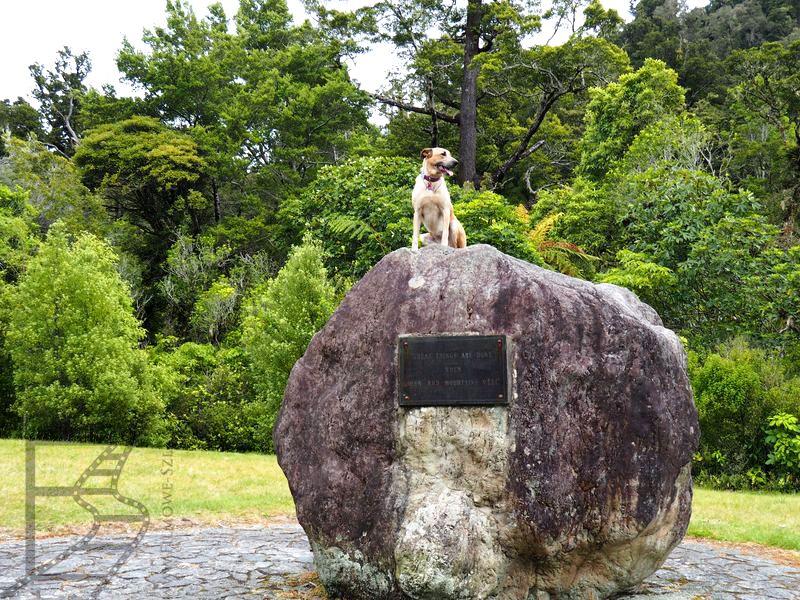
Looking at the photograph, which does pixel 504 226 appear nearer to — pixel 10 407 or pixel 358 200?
pixel 358 200

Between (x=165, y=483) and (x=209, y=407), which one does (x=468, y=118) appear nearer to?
(x=209, y=407)

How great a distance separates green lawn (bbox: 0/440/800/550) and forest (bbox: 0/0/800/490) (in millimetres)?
1682

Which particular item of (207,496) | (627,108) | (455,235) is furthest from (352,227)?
(455,235)

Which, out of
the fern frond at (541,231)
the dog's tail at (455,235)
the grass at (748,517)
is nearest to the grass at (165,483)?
the dog's tail at (455,235)

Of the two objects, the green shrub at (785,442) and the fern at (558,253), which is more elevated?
the fern at (558,253)

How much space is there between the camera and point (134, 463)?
49.6 feet

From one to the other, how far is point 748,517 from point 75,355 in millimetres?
14170

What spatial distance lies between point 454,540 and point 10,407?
16.4 meters

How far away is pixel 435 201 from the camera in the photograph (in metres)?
7.30

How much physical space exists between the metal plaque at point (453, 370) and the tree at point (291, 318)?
38.0ft

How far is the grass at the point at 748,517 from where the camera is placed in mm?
9945

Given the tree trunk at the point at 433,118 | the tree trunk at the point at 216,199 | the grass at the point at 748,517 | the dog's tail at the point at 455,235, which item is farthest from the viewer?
the tree trunk at the point at 216,199

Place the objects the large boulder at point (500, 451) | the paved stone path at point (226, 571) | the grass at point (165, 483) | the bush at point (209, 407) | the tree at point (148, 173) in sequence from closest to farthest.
Result: the large boulder at point (500, 451) → the paved stone path at point (226, 571) → the grass at point (165, 483) → the bush at point (209, 407) → the tree at point (148, 173)

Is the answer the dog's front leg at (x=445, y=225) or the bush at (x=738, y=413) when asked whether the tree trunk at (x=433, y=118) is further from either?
the dog's front leg at (x=445, y=225)
